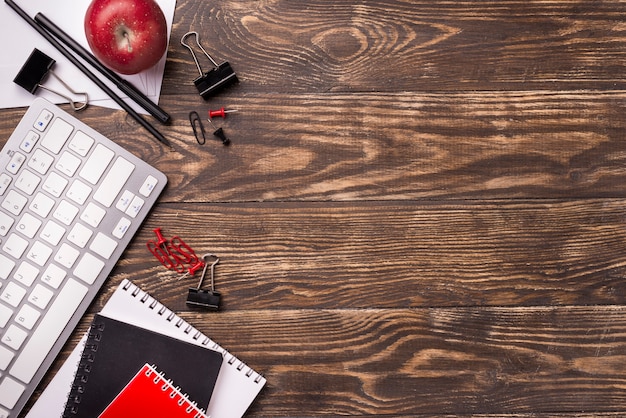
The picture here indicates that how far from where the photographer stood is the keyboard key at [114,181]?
94 centimetres

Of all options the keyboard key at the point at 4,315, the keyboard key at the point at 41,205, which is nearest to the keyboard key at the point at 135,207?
the keyboard key at the point at 41,205

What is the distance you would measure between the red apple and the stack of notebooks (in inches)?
12.4

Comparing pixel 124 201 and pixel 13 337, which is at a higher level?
pixel 124 201

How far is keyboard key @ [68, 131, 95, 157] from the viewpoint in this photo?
0.95m

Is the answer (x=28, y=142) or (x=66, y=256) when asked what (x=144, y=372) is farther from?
(x=28, y=142)

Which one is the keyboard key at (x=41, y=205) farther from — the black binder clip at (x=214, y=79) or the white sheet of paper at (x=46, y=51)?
the black binder clip at (x=214, y=79)

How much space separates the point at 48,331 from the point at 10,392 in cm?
10

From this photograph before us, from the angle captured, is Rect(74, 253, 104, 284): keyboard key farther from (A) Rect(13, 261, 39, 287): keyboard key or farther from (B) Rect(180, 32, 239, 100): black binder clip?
(B) Rect(180, 32, 239, 100): black binder clip

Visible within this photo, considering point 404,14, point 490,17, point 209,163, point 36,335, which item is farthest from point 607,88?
point 36,335

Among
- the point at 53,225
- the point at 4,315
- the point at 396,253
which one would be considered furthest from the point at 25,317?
the point at 396,253

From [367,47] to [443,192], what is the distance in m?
0.24

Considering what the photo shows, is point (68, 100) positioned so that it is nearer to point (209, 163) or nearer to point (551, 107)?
point (209, 163)

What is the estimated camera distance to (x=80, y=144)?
0.95m

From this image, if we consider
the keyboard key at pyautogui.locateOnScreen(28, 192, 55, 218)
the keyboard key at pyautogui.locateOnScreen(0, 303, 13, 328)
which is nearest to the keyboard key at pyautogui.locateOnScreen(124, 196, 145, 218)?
the keyboard key at pyautogui.locateOnScreen(28, 192, 55, 218)
